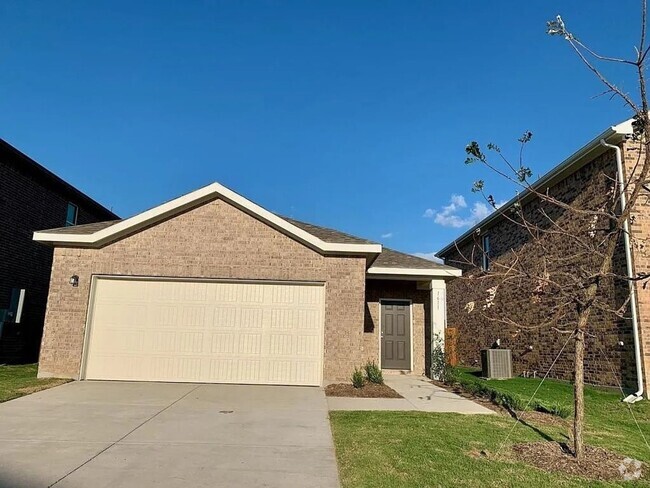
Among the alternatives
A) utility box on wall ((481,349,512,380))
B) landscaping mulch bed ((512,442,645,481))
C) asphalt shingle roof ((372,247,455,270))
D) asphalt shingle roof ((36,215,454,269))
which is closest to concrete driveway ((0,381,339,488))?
landscaping mulch bed ((512,442,645,481))

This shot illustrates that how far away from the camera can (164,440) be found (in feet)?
19.2

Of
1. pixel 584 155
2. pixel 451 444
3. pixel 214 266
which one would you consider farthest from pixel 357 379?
pixel 584 155

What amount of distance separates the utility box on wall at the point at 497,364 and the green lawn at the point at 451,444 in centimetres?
368

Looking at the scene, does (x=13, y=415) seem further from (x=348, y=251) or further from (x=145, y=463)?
(x=348, y=251)

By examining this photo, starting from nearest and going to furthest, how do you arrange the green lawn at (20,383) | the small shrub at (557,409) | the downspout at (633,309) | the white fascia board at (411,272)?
1. the small shrub at (557,409)
2. the green lawn at (20,383)
3. the downspout at (633,309)
4. the white fascia board at (411,272)

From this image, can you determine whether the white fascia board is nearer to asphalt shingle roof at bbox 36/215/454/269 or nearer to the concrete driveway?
asphalt shingle roof at bbox 36/215/454/269

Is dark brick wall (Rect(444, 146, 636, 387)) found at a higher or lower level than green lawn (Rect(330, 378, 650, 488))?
higher

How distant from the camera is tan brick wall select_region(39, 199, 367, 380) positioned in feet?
34.5

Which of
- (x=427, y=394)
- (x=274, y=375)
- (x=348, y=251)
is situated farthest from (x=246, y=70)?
(x=427, y=394)

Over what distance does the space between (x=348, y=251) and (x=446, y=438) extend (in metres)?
5.36

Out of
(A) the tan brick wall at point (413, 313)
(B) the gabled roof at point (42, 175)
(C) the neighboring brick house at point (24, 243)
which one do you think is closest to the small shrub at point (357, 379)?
(A) the tan brick wall at point (413, 313)

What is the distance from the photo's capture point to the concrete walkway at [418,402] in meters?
8.27

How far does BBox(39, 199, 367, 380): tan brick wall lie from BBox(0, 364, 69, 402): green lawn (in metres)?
0.50

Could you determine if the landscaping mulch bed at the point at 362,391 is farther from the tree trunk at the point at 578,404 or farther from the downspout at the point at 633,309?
the downspout at the point at 633,309
